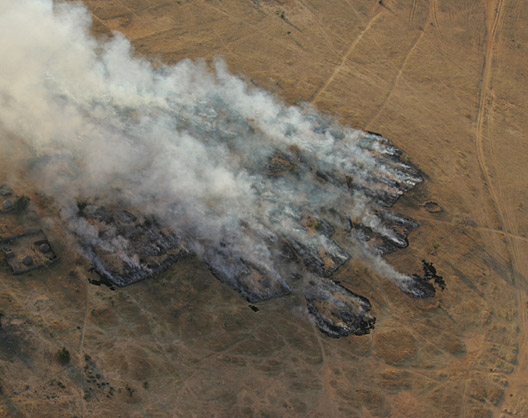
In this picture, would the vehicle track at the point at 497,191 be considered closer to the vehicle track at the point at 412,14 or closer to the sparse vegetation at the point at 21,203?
the vehicle track at the point at 412,14

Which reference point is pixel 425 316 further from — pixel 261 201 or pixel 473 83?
pixel 473 83

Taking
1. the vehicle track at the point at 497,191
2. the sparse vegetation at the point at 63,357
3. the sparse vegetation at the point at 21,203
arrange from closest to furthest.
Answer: the sparse vegetation at the point at 63,357 → the vehicle track at the point at 497,191 → the sparse vegetation at the point at 21,203

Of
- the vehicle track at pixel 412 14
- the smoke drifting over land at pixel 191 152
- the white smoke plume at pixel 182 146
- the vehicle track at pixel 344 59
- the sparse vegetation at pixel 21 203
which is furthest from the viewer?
the vehicle track at pixel 412 14


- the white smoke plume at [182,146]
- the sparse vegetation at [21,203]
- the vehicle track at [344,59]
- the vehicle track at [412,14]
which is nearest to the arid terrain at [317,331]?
the vehicle track at [344,59]

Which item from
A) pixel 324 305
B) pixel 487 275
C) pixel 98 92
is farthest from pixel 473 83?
pixel 98 92

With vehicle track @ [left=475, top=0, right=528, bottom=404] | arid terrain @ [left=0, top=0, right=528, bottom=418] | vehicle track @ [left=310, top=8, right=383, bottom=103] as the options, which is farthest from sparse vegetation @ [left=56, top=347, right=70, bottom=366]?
vehicle track @ [left=310, top=8, right=383, bottom=103]

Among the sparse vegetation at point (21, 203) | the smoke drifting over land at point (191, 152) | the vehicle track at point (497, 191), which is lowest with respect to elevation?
the sparse vegetation at point (21, 203)

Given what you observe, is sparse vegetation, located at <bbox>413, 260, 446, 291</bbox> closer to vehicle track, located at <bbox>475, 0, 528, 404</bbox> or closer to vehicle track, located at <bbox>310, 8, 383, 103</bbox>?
vehicle track, located at <bbox>475, 0, 528, 404</bbox>
